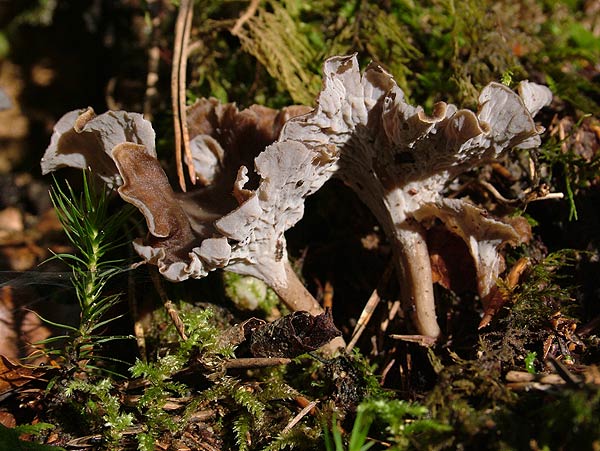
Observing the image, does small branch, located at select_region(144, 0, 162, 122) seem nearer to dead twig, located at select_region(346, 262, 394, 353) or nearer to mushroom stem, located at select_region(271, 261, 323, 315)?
mushroom stem, located at select_region(271, 261, 323, 315)

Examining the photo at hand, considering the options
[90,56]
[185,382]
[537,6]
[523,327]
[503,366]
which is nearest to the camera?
[503,366]

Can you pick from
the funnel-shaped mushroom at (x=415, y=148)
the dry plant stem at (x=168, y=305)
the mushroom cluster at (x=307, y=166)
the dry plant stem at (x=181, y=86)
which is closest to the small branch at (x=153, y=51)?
the dry plant stem at (x=181, y=86)

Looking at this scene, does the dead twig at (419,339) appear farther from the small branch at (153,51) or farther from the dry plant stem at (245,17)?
the small branch at (153,51)

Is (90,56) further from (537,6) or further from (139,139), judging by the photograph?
(537,6)

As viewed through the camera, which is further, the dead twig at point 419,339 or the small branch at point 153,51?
the small branch at point 153,51

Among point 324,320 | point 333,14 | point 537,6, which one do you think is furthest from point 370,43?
point 324,320

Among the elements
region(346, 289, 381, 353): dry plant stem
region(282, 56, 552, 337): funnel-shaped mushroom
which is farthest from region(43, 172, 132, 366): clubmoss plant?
region(346, 289, 381, 353): dry plant stem
